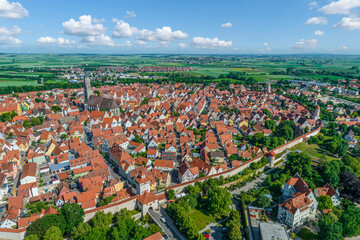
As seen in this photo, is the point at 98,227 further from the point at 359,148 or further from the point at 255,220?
the point at 359,148

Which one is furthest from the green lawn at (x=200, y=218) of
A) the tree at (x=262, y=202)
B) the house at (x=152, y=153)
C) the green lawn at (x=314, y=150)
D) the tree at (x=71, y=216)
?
the green lawn at (x=314, y=150)

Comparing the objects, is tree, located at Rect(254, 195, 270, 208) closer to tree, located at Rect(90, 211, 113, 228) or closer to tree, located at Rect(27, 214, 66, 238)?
tree, located at Rect(90, 211, 113, 228)

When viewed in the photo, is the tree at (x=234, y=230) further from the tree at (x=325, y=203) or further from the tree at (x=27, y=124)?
the tree at (x=27, y=124)

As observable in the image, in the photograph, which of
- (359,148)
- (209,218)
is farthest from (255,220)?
(359,148)

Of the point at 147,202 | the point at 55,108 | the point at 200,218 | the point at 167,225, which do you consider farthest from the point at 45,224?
the point at 55,108

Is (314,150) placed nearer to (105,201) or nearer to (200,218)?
(200,218)

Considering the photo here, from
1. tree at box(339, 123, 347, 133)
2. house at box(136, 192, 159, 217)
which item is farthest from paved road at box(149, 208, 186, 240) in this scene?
tree at box(339, 123, 347, 133)
